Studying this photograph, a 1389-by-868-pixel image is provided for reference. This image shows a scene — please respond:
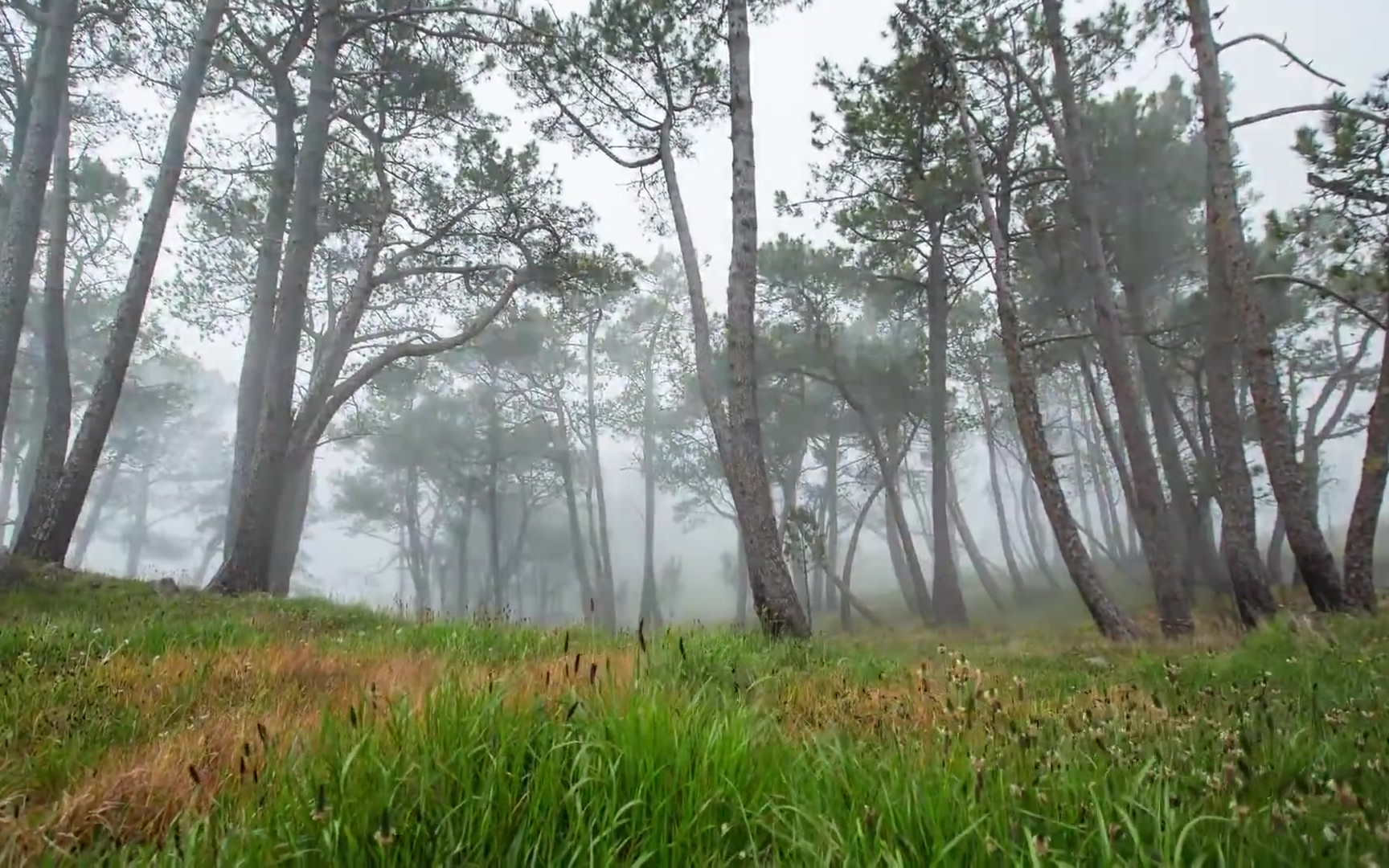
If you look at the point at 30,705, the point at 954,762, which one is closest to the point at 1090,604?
the point at 954,762

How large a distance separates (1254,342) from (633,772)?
9296 millimetres

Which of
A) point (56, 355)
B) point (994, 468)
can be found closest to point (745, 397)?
point (56, 355)

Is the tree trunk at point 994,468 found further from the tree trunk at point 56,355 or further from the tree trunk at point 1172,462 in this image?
the tree trunk at point 56,355

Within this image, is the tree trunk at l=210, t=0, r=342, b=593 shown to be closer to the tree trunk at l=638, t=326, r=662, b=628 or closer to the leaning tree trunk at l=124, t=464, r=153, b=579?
the tree trunk at l=638, t=326, r=662, b=628

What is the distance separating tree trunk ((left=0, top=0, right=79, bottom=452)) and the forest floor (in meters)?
7.62

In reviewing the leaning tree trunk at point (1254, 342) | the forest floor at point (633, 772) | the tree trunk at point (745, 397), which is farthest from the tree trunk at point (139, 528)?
the leaning tree trunk at point (1254, 342)

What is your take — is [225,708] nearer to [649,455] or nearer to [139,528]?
[649,455]

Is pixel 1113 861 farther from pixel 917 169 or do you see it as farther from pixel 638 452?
pixel 638 452

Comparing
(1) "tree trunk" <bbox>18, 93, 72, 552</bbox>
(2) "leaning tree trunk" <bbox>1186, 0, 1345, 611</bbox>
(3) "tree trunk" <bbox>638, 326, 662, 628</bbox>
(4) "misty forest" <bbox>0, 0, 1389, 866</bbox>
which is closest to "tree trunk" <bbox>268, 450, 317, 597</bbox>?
(4) "misty forest" <bbox>0, 0, 1389, 866</bbox>

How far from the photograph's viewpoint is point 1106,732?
2.51 m

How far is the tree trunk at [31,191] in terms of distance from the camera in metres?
8.41

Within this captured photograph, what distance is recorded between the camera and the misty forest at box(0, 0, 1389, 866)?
1.71 meters

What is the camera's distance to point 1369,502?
751 cm

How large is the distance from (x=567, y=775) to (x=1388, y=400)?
32.5 feet
